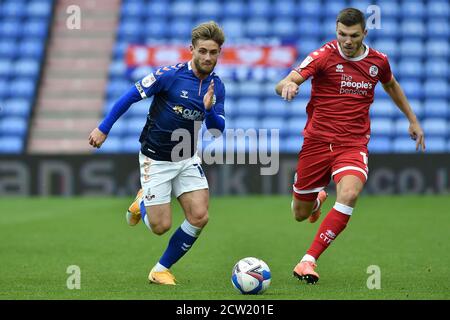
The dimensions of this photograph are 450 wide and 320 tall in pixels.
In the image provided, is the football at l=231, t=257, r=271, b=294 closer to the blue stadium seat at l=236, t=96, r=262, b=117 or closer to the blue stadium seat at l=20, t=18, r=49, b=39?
the blue stadium seat at l=236, t=96, r=262, b=117

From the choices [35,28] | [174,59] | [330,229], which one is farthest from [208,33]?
[35,28]

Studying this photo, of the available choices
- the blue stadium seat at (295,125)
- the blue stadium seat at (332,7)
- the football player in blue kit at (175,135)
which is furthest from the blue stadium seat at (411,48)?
the football player in blue kit at (175,135)

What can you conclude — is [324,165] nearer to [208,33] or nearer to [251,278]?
[208,33]

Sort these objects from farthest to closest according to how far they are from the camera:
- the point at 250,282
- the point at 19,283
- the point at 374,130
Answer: the point at 374,130 < the point at 19,283 < the point at 250,282

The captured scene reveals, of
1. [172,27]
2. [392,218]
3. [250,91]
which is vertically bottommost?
[392,218]

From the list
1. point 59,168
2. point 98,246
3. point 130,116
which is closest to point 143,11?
point 130,116

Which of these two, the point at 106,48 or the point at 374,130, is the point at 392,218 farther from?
the point at 106,48

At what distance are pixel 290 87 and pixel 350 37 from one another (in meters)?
0.88

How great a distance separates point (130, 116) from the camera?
19.8 m

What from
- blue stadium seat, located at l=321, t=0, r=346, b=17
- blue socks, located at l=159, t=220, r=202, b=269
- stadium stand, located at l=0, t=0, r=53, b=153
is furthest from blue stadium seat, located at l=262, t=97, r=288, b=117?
blue socks, located at l=159, t=220, r=202, b=269

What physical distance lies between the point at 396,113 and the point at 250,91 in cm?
317

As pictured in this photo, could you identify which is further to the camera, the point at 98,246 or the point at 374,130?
the point at 374,130

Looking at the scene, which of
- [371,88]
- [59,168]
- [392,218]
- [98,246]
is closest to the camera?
[371,88]

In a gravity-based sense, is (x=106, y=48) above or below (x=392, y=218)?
above
